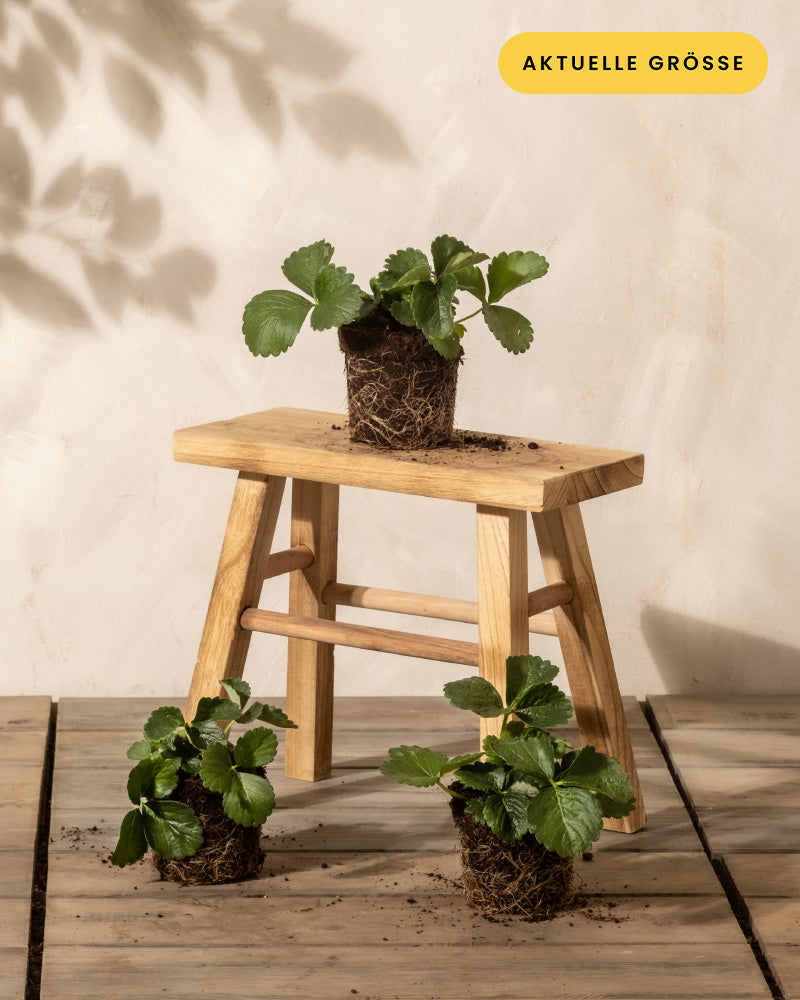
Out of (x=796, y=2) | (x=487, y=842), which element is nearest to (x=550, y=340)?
(x=796, y=2)

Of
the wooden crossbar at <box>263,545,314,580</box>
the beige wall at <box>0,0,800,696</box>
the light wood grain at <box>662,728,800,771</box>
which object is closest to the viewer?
the wooden crossbar at <box>263,545,314,580</box>

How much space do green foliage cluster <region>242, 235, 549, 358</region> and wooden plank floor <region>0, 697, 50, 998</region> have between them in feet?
2.28

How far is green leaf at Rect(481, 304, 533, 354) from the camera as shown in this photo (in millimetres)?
1634

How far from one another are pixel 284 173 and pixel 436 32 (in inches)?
12.9

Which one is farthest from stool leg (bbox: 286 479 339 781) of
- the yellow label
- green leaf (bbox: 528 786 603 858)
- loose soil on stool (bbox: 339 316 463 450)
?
the yellow label

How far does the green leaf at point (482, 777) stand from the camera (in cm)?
149

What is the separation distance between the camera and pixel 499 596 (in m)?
1.59

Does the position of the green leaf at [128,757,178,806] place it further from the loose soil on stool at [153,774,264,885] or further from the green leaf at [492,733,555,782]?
the green leaf at [492,733,555,782]

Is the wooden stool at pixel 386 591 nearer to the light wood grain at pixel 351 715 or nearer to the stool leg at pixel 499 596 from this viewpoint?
the stool leg at pixel 499 596

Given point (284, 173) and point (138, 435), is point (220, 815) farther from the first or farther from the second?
point (284, 173)

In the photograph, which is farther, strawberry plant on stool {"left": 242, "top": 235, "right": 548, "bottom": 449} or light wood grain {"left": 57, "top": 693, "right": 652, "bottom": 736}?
light wood grain {"left": 57, "top": 693, "right": 652, "bottom": 736}

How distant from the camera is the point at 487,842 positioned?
1.54 metres

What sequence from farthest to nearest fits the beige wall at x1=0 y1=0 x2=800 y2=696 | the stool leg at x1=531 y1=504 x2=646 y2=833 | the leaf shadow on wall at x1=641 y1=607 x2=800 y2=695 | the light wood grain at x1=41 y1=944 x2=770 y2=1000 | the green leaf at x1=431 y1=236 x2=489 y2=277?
the leaf shadow on wall at x1=641 y1=607 x2=800 y2=695
the beige wall at x1=0 y1=0 x2=800 y2=696
the stool leg at x1=531 y1=504 x2=646 y2=833
the green leaf at x1=431 y1=236 x2=489 y2=277
the light wood grain at x1=41 y1=944 x2=770 y2=1000

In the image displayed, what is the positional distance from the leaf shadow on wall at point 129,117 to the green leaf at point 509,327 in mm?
674
